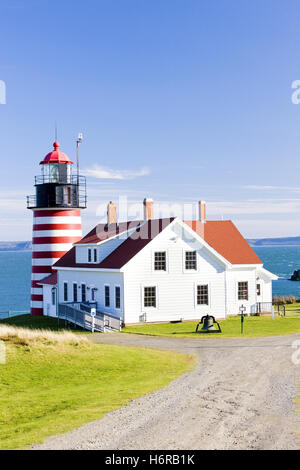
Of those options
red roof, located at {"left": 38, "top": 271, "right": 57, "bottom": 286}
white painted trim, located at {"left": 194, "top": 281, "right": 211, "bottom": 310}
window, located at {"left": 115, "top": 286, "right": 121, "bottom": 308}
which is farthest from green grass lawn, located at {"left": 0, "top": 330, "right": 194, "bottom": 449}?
red roof, located at {"left": 38, "top": 271, "right": 57, "bottom": 286}

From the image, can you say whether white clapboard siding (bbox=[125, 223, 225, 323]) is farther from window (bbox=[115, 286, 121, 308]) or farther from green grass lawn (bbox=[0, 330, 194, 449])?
green grass lawn (bbox=[0, 330, 194, 449])

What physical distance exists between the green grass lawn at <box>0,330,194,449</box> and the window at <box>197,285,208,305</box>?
40.8 feet

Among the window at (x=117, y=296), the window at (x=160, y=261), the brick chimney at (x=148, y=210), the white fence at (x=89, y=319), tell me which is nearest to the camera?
the white fence at (x=89, y=319)

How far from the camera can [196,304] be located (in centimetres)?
3716

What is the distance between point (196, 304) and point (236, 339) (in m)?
8.41

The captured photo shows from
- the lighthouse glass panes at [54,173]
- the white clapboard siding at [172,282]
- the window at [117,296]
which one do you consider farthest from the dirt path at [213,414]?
the lighthouse glass panes at [54,173]

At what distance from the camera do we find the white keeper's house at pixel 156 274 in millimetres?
35438

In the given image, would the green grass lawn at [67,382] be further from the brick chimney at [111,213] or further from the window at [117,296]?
the brick chimney at [111,213]

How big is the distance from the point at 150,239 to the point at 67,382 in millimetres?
17139

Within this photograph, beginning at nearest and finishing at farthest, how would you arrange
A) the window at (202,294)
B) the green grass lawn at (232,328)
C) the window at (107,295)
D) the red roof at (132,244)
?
the green grass lawn at (232,328), the red roof at (132,244), the window at (107,295), the window at (202,294)

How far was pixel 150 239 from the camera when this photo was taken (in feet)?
118

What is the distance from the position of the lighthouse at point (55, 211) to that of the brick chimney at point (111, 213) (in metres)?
2.32

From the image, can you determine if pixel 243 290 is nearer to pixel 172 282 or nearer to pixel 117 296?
pixel 172 282
